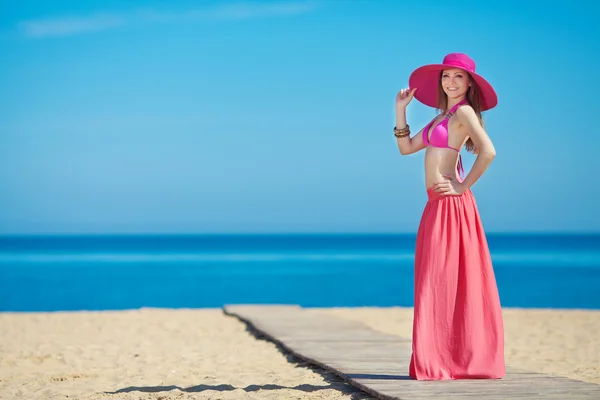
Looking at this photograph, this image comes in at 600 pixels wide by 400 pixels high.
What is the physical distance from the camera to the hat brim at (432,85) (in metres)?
5.72

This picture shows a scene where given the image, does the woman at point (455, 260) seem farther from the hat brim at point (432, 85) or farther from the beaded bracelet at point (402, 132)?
the beaded bracelet at point (402, 132)

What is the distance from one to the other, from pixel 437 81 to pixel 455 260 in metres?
1.22

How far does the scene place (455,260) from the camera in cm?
571

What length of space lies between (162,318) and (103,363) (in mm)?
4578

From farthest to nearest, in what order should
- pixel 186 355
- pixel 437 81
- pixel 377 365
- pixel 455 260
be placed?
pixel 186 355, pixel 377 365, pixel 437 81, pixel 455 260

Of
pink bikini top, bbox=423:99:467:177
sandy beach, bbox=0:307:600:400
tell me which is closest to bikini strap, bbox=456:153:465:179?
pink bikini top, bbox=423:99:467:177

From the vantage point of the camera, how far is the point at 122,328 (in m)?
11.5

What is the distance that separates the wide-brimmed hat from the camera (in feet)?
18.7

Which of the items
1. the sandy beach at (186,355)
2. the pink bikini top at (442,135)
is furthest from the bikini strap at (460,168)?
the sandy beach at (186,355)

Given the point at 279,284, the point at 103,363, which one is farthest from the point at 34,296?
the point at 103,363

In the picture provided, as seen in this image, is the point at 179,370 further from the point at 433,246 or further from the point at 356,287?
the point at 356,287

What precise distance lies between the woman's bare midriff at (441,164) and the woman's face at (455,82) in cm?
38

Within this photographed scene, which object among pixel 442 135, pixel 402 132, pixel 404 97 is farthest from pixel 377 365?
pixel 404 97

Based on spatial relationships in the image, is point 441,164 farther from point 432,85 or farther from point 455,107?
point 432,85
